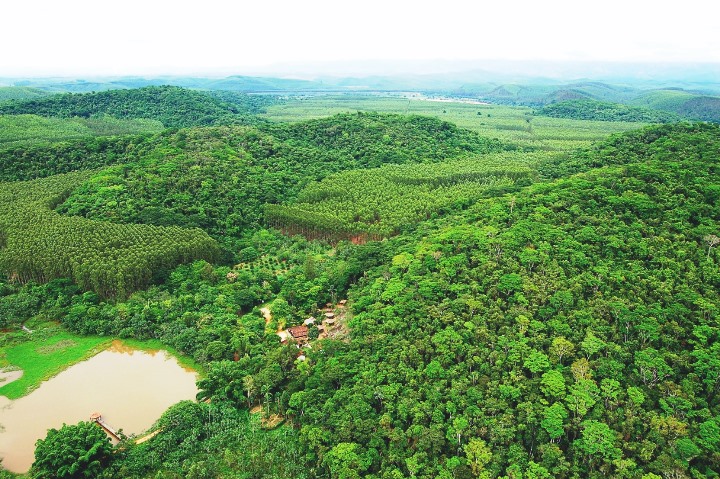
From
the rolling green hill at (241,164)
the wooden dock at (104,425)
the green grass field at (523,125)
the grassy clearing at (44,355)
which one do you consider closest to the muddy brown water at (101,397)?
the wooden dock at (104,425)

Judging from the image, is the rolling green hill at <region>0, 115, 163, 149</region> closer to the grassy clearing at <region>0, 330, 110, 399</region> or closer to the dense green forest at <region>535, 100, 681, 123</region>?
the grassy clearing at <region>0, 330, 110, 399</region>

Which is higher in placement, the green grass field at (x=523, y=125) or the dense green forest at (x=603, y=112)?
the dense green forest at (x=603, y=112)

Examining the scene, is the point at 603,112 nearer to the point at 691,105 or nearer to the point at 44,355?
the point at 691,105

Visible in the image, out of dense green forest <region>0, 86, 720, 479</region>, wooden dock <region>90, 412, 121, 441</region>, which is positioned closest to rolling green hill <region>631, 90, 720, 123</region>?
dense green forest <region>0, 86, 720, 479</region>

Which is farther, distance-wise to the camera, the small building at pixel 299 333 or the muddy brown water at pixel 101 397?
the small building at pixel 299 333

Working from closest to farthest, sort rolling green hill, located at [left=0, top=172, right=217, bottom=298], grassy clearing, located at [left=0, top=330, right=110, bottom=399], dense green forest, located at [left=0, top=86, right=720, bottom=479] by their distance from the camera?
1. dense green forest, located at [left=0, top=86, right=720, bottom=479]
2. grassy clearing, located at [left=0, top=330, right=110, bottom=399]
3. rolling green hill, located at [left=0, top=172, right=217, bottom=298]

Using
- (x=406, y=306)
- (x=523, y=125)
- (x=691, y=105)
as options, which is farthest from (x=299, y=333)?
(x=691, y=105)

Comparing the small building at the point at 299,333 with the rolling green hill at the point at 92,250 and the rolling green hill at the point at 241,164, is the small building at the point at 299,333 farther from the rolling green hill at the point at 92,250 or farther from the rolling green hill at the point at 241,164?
the rolling green hill at the point at 241,164

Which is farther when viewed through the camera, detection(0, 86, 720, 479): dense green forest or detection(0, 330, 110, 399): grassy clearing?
detection(0, 330, 110, 399): grassy clearing

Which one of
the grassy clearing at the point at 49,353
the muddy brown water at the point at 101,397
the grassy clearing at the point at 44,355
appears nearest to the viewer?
the muddy brown water at the point at 101,397
